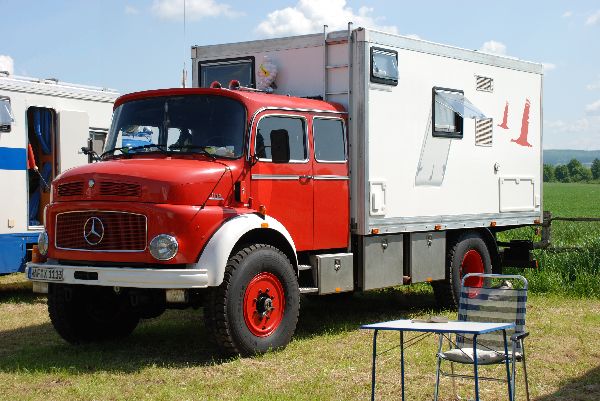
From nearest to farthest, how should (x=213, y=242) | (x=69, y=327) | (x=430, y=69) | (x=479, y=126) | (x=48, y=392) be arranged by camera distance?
(x=48, y=392)
(x=213, y=242)
(x=69, y=327)
(x=430, y=69)
(x=479, y=126)

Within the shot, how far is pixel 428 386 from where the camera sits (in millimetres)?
7656

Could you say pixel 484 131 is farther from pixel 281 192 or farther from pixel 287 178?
pixel 281 192

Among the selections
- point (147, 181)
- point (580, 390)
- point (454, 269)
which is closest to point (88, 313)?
point (147, 181)

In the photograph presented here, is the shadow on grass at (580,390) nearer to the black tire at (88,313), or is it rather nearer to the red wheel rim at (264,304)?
the red wheel rim at (264,304)

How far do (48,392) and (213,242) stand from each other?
191 cm

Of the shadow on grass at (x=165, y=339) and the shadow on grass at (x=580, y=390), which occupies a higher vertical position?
the shadow on grass at (x=165, y=339)

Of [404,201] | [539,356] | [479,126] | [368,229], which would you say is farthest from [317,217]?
[479,126]

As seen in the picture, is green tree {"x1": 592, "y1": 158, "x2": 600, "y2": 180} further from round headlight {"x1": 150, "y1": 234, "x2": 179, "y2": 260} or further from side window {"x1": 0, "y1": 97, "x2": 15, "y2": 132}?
round headlight {"x1": 150, "y1": 234, "x2": 179, "y2": 260}

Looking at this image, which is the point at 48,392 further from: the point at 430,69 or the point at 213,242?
the point at 430,69

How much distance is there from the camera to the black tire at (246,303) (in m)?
8.55

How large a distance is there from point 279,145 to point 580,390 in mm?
3601

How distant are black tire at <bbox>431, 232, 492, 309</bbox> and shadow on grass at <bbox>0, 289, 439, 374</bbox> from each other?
0.30 meters

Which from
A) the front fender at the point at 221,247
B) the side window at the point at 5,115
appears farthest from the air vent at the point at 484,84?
the side window at the point at 5,115

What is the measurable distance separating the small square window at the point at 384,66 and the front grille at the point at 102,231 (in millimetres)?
3362
